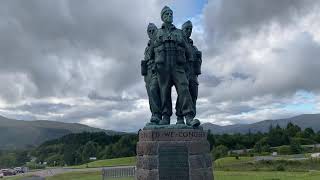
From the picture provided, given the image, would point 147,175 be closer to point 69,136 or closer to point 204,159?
point 204,159

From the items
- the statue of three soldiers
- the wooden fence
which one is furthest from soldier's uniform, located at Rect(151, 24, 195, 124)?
the wooden fence

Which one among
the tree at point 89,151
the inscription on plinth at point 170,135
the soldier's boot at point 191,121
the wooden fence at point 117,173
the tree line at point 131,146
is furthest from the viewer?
the tree at point 89,151

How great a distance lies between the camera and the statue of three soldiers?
46.8 ft

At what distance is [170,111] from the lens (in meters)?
14.6

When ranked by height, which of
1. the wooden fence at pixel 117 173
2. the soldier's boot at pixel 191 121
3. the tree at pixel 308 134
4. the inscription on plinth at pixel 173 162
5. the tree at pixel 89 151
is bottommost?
the wooden fence at pixel 117 173

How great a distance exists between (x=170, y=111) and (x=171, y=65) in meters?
1.39

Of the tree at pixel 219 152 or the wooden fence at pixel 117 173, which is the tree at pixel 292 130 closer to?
the tree at pixel 219 152

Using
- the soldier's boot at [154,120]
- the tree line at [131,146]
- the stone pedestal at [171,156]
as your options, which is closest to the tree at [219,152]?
the tree line at [131,146]

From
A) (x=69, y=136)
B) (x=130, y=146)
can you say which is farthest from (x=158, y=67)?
(x=69, y=136)

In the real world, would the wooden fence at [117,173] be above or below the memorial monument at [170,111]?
below

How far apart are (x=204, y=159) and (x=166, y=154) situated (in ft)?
3.93

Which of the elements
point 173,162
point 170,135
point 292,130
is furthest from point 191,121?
point 292,130

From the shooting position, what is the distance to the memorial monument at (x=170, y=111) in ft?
44.1

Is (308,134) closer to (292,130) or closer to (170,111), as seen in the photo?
(292,130)
